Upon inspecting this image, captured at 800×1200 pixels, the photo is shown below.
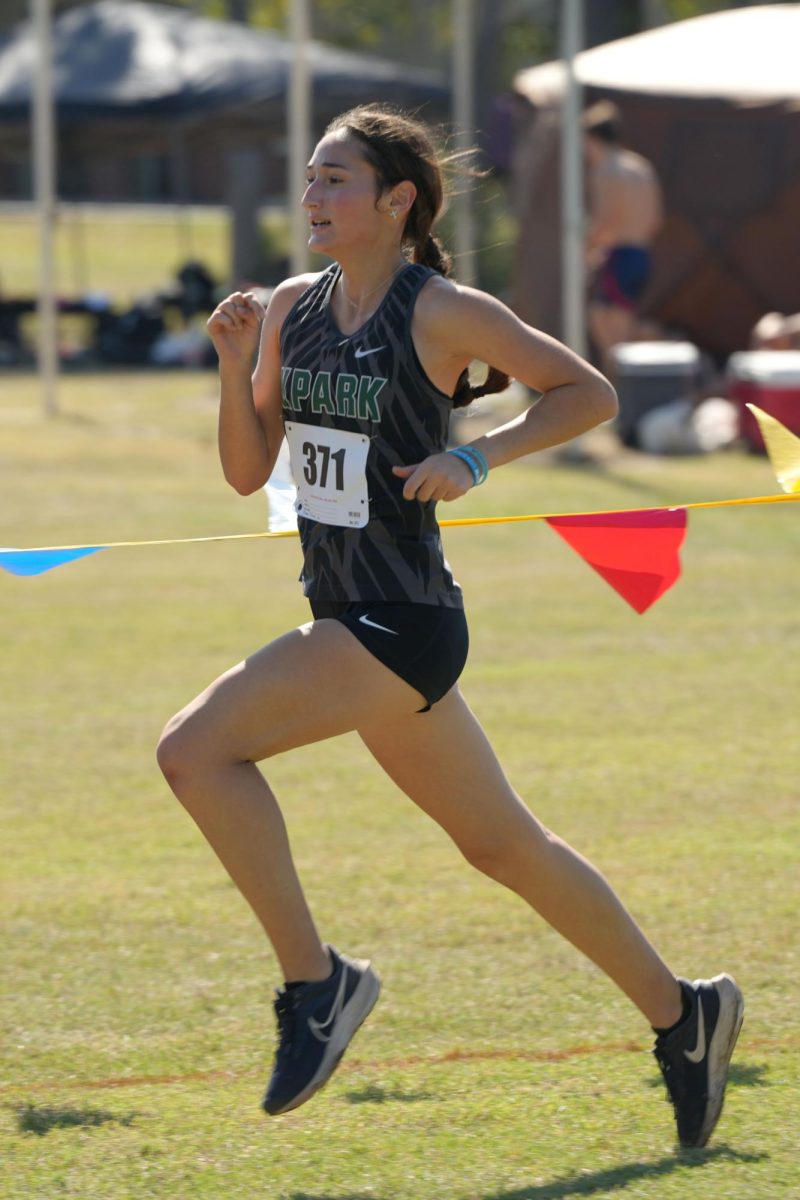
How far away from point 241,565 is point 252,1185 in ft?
25.3

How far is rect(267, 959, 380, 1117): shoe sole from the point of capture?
11.3 ft

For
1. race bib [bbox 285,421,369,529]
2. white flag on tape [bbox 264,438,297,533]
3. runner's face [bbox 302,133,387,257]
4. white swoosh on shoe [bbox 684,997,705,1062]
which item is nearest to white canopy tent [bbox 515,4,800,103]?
white flag on tape [bbox 264,438,297,533]

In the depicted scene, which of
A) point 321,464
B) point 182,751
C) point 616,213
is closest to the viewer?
point 182,751

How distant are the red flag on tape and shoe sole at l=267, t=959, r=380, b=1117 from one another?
1.05 metres

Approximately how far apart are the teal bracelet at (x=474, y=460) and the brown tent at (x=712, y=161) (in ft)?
51.6

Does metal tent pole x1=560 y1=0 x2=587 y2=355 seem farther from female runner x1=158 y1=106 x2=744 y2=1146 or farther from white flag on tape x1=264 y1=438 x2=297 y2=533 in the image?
female runner x1=158 y1=106 x2=744 y2=1146

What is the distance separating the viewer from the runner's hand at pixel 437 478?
3420 mm

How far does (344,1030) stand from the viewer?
11.7ft

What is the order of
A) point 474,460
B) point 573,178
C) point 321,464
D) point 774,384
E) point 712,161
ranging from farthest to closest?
1. point 712,161
2. point 573,178
3. point 774,384
4. point 321,464
5. point 474,460

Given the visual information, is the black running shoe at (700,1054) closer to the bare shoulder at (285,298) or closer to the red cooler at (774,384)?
the bare shoulder at (285,298)

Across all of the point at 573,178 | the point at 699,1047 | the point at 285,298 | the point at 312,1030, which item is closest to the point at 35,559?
the point at 285,298

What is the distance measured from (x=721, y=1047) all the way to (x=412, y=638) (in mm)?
1001

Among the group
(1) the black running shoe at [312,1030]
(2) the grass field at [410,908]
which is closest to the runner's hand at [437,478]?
(1) the black running shoe at [312,1030]

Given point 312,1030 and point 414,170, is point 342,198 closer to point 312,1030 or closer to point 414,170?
point 414,170
